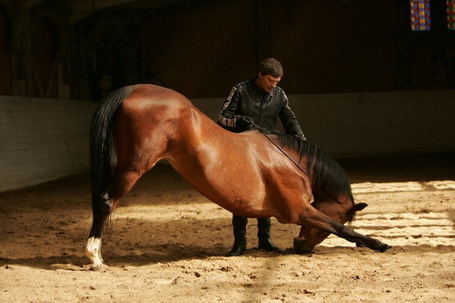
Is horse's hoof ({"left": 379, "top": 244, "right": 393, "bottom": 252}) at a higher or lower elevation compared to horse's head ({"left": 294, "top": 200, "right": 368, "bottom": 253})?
lower

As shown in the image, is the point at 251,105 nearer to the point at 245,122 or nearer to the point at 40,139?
the point at 245,122

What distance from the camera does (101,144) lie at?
4.62 meters

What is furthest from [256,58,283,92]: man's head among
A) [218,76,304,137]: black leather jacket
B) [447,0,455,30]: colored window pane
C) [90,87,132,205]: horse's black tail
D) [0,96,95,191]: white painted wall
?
[447,0,455,30]: colored window pane

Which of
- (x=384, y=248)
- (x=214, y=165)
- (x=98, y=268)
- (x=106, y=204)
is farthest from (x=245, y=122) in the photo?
(x=98, y=268)

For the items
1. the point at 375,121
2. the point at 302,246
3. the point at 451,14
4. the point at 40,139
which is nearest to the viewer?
the point at 302,246

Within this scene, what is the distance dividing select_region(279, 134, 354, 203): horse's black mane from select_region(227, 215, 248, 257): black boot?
2.37 feet

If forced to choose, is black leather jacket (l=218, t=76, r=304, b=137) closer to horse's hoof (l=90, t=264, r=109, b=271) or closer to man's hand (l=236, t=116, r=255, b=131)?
man's hand (l=236, t=116, r=255, b=131)

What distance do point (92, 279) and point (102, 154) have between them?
97cm

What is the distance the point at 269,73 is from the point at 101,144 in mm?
1575

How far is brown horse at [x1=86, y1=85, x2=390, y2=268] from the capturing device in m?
4.59

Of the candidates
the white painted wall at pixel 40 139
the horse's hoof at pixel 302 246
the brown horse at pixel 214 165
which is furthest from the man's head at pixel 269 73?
the white painted wall at pixel 40 139

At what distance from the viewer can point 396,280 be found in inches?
160

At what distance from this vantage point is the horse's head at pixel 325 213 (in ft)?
16.8

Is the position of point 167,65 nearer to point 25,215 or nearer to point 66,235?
point 25,215
